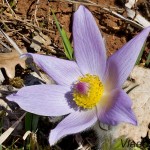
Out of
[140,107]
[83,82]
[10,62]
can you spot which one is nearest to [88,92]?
[83,82]

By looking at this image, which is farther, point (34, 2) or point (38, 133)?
point (34, 2)

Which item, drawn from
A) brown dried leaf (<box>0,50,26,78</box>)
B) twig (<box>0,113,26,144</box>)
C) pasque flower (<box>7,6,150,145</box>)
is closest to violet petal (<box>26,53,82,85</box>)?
pasque flower (<box>7,6,150,145</box>)

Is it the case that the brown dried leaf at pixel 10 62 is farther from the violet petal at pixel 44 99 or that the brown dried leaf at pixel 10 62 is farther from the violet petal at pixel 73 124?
the violet petal at pixel 73 124

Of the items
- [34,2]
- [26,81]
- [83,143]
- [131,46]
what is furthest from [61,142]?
[34,2]

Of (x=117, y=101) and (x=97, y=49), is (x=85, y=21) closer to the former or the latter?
(x=97, y=49)

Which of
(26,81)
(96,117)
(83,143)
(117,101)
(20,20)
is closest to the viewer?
(117,101)

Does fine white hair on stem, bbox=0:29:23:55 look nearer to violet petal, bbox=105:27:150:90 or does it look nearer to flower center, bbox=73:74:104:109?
flower center, bbox=73:74:104:109

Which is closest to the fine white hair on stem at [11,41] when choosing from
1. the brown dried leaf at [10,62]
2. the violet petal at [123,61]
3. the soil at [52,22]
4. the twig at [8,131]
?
the brown dried leaf at [10,62]
